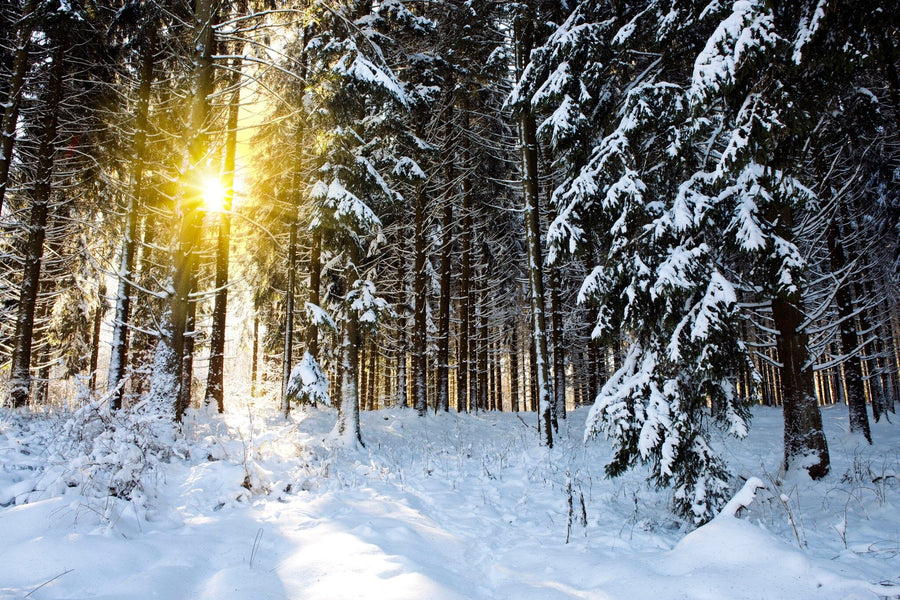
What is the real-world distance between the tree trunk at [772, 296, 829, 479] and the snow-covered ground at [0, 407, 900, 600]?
38 cm

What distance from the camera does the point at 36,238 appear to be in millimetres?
11180

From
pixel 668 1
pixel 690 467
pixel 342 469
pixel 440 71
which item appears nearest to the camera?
pixel 690 467

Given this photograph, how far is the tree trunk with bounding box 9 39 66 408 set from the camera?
35.0 ft

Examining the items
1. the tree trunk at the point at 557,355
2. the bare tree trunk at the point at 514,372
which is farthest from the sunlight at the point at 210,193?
the bare tree trunk at the point at 514,372

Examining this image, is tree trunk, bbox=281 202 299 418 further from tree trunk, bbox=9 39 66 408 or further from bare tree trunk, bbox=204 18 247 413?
tree trunk, bbox=9 39 66 408

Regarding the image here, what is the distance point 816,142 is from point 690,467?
576 centimetres

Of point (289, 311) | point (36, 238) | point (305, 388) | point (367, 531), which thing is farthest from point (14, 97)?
point (367, 531)

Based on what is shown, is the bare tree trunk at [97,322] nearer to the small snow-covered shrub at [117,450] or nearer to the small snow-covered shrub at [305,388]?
the small snow-covered shrub at [305,388]

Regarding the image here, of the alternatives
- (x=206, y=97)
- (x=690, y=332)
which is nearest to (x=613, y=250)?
(x=690, y=332)

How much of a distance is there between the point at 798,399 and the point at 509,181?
26.0 ft

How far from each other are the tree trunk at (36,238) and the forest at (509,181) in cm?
9

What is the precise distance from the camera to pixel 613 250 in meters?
6.52

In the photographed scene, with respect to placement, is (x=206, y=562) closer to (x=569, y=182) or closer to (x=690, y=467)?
(x=690, y=467)

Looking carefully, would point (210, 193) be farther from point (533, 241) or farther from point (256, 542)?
point (533, 241)
